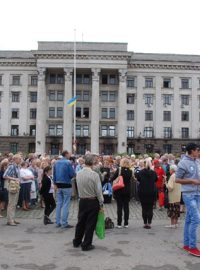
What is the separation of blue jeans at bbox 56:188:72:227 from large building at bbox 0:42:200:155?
55.6 metres

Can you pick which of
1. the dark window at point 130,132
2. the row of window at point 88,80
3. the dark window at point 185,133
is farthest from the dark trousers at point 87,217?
the dark window at point 185,133

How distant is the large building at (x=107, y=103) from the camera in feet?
226

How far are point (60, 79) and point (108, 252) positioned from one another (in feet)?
208

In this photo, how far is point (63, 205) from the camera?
11891 millimetres

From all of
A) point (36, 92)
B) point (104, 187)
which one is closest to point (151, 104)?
point (36, 92)

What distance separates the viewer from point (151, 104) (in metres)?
70.8

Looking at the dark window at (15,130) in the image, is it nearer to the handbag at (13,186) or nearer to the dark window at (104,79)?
the dark window at (104,79)

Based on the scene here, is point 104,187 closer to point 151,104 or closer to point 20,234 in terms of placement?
point 20,234

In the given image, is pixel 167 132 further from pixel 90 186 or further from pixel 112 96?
pixel 90 186

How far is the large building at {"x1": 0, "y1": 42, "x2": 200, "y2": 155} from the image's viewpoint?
2714 inches

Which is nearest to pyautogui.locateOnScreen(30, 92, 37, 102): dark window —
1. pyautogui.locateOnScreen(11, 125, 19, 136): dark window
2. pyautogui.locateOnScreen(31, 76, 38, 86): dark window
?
pyautogui.locateOnScreen(31, 76, 38, 86): dark window

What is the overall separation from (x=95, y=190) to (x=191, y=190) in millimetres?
2184

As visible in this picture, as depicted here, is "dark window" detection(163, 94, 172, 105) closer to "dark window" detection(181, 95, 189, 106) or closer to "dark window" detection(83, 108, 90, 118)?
"dark window" detection(181, 95, 189, 106)

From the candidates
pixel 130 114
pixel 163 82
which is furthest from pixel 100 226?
pixel 163 82
